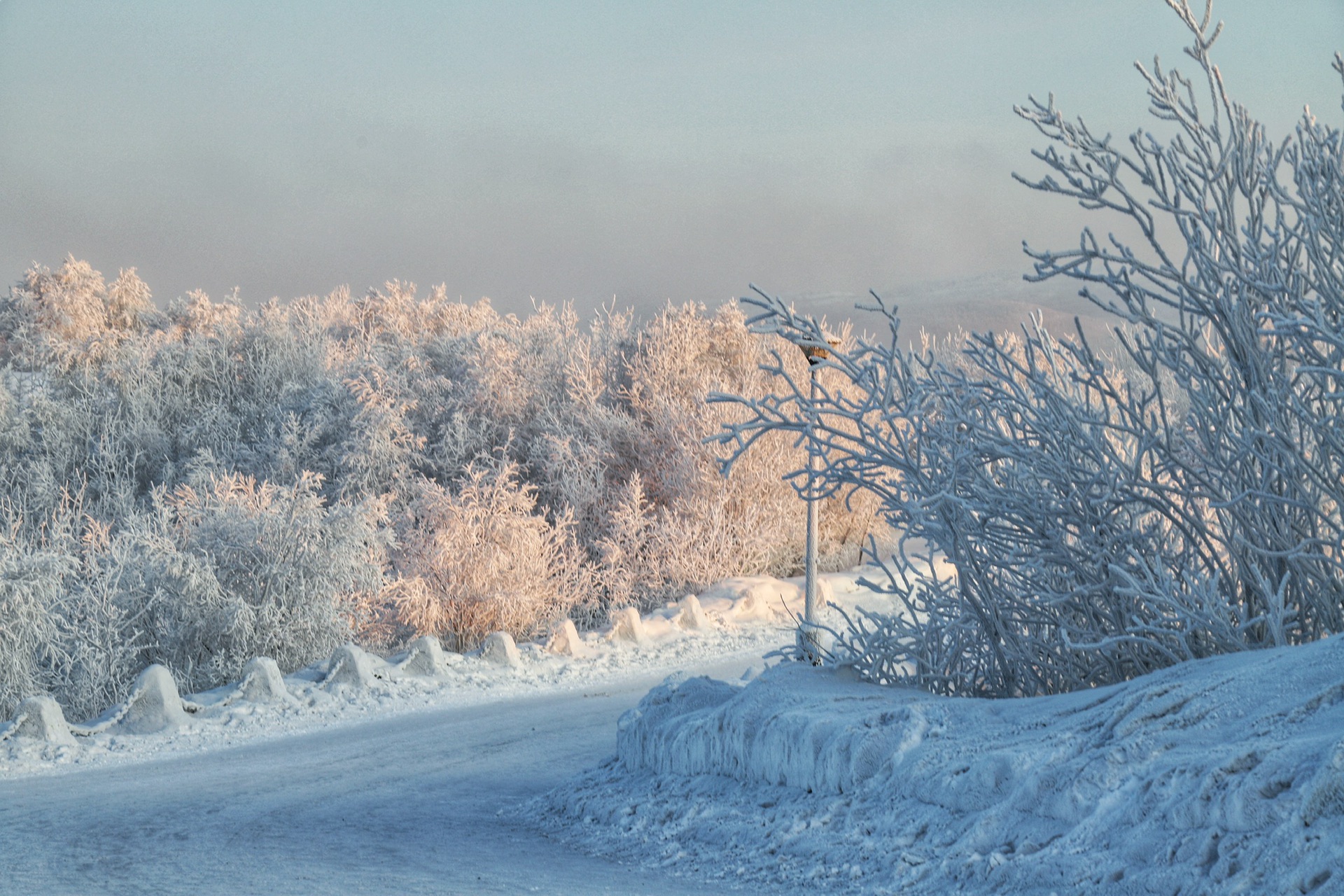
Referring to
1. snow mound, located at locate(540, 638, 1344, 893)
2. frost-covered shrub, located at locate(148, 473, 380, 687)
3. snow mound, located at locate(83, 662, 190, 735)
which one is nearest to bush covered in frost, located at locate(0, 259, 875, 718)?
frost-covered shrub, located at locate(148, 473, 380, 687)

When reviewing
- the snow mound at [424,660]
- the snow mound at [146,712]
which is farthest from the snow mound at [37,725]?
the snow mound at [424,660]

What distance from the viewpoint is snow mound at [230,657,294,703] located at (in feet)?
31.1

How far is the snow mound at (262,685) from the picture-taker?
31.1ft

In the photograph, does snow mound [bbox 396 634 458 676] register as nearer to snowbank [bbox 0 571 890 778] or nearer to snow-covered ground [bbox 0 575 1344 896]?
snowbank [bbox 0 571 890 778]

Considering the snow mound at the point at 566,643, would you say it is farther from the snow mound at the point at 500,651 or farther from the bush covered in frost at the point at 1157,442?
the bush covered in frost at the point at 1157,442

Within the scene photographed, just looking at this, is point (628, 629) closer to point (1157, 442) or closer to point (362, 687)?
point (362, 687)

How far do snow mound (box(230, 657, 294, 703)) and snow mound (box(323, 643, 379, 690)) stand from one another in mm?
445

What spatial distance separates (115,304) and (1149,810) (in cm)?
3507

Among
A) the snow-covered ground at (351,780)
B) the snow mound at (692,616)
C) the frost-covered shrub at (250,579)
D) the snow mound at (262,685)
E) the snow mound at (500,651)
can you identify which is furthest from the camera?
the snow mound at (692,616)

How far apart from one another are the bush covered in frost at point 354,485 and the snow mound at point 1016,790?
7.44 m

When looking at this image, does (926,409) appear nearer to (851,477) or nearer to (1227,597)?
(851,477)

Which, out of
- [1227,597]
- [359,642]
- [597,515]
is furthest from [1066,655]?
[597,515]

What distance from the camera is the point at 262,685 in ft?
31.5

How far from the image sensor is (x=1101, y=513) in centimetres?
421
